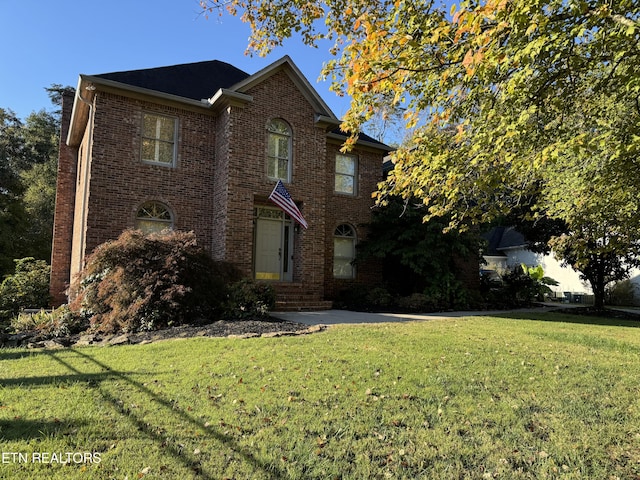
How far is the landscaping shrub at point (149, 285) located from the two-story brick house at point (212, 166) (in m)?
2.26

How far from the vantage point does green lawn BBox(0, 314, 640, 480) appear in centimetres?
298

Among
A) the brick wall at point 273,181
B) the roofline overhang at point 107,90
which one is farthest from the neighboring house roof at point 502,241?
the roofline overhang at point 107,90

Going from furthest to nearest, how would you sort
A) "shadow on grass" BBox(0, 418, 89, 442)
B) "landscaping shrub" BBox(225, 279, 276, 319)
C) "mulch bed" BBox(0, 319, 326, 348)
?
1. "landscaping shrub" BBox(225, 279, 276, 319)
2. "mulch bed" BBox(0, 319, 326, 348)
3. "shadow on grass" BBox(0, 418, 89, 442)

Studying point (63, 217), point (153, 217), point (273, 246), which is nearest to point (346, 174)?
point (273, 246)

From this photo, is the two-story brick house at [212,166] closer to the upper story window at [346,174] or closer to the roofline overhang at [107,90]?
the roofline overhang at [107,90]

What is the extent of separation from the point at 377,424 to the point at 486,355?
11.1 ft

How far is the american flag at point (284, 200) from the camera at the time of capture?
1239cm

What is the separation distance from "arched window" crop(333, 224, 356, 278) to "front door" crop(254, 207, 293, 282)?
6.74 ft

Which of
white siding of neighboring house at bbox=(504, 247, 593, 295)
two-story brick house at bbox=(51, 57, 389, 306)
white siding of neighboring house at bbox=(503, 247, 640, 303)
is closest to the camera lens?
two-story brick house at bbox=(51, 57, 389, 306)

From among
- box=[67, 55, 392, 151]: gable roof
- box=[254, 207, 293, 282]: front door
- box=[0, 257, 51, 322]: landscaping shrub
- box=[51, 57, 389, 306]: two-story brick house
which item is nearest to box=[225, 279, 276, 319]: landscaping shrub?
box=[51, 57, 389, 306]: two-story brick house

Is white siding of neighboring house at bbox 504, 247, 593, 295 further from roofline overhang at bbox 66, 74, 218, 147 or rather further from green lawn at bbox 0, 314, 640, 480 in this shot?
green lawn at bbox 0, 314, 640, 480

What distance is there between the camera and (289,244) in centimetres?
1398

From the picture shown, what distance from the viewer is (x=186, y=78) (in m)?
13.8

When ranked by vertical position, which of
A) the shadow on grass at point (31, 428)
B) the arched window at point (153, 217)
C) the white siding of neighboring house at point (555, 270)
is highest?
the arched window at point (153, 217)
